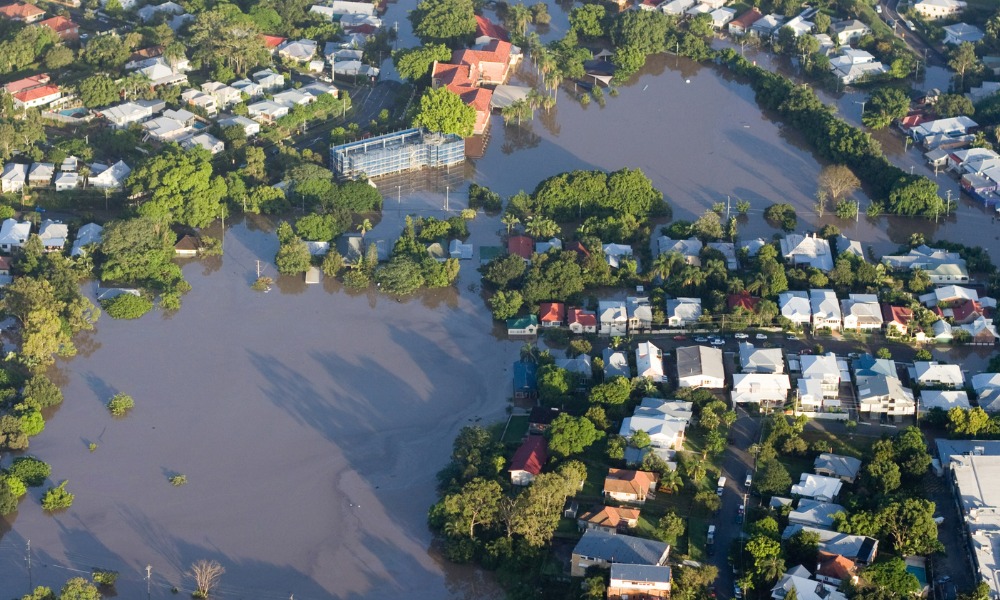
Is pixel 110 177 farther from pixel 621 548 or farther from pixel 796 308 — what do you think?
pixel 621 548

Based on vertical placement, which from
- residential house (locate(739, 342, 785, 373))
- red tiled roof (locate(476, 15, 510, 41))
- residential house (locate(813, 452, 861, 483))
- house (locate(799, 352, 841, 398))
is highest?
residential house (locate(813, 452, 861, 483))

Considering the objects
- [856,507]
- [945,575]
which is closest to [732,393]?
[856,507]

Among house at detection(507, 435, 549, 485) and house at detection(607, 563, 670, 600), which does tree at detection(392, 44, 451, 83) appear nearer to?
house at detection(507, 435, 549, 485)

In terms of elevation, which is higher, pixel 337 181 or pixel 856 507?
pixel 856 507

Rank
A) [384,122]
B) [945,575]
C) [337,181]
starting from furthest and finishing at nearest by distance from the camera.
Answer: [384,122] → [337,181] → [945,575]

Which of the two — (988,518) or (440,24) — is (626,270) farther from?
(440,24)

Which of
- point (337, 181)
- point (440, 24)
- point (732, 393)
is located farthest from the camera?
point (440, 24)

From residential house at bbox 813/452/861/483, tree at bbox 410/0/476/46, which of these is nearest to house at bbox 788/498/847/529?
residential house at bbox 813/452/861/483
